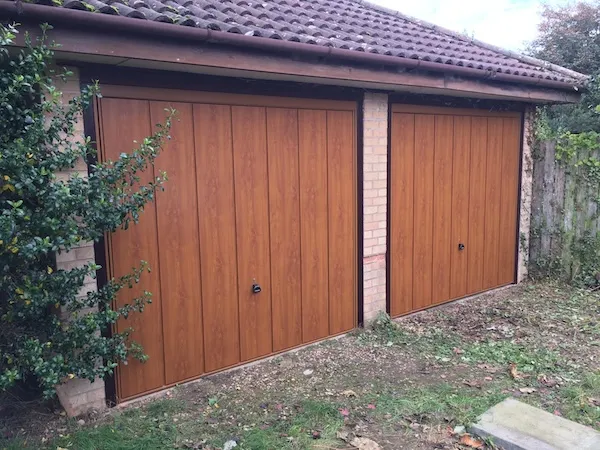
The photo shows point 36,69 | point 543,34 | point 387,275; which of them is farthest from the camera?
point 543,34

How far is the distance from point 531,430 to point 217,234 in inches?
114

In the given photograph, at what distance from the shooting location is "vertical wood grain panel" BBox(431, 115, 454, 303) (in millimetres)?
6309

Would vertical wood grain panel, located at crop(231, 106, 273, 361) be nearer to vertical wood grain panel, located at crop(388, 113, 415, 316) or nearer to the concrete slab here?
vertical wood grain panel, located at crop(388, 113, 415, 316)

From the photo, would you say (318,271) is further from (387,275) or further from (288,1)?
(288,1)

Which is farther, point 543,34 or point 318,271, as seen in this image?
point 543,34

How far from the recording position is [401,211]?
235 inches

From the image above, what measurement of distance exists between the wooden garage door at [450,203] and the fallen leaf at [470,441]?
2.55 meters

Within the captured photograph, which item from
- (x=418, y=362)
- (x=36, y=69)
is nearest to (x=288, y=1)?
(x=36, y=69)

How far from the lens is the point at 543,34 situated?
1658 centimetres

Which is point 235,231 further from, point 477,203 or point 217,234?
point 477,203

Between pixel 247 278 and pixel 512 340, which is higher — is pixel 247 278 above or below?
above

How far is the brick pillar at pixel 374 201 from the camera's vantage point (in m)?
5.46

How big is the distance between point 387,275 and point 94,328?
3467 millimetres

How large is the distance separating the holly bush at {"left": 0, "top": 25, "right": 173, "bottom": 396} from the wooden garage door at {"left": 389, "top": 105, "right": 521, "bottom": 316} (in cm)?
329
